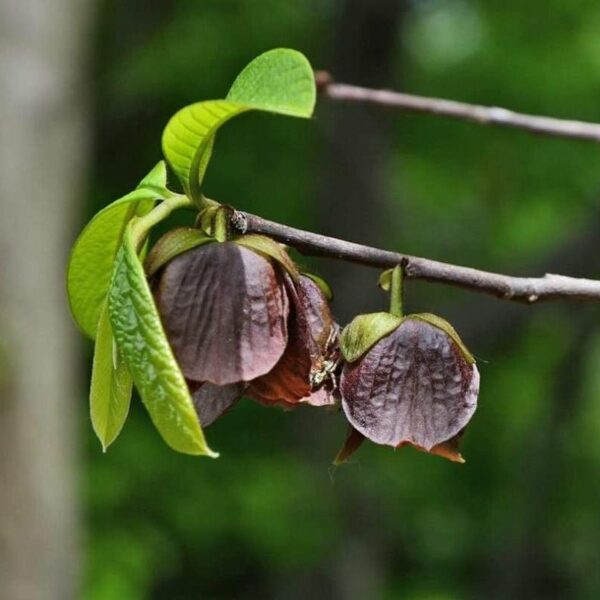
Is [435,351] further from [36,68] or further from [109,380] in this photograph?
[36,68]

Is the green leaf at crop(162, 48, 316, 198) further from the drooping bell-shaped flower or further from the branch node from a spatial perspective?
the drooping bell-shaped flower

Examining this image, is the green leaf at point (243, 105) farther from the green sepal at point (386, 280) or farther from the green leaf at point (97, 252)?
the green sepal at point (386, 280)

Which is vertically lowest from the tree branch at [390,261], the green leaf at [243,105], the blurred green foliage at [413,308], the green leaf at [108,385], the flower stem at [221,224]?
the blurred green foliage at [413,308]

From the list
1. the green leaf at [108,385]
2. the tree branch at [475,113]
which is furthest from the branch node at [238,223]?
the tree branch at [475,113]

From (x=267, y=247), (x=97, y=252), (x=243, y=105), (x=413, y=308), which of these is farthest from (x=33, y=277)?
(x=243, y=105)

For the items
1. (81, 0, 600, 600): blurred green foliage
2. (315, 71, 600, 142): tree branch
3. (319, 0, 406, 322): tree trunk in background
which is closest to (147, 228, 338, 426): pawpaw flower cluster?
(315, 71, 600, 142): tree branch

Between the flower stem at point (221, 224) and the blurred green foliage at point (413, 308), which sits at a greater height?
the flower stem at point (221, 224)

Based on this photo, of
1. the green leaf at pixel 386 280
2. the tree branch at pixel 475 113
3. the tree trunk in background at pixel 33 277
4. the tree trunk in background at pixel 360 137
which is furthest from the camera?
the tree trunk in background at pixel 360 137

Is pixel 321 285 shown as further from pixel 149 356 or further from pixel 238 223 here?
pixel 149 356
